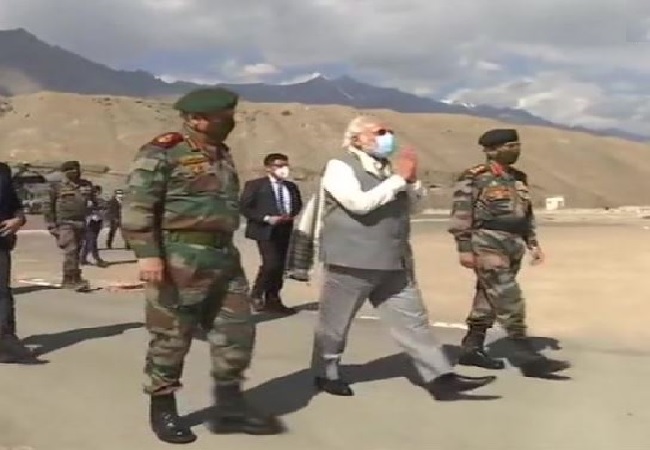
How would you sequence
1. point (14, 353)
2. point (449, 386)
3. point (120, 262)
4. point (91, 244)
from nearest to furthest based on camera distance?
point (449, 386) → point (14, 353) → point (91, 244) → point (120, 262)

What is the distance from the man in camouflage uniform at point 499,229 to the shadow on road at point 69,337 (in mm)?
3596

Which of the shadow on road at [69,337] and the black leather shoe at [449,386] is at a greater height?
the black leather shoe at [449,386]

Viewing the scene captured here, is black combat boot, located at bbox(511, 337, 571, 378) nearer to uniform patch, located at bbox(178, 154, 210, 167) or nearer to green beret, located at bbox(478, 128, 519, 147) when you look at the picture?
green beret, located at bbox(478, 128, 519, 147)

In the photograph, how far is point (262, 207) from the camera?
39.9ft

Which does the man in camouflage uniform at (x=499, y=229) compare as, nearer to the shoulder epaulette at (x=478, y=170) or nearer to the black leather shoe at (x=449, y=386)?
the shoulder epaulette at (x=478, y=170)

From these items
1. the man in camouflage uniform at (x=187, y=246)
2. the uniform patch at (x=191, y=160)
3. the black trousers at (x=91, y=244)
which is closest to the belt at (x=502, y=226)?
the man in camouflage uniform at (x=187, y=246)

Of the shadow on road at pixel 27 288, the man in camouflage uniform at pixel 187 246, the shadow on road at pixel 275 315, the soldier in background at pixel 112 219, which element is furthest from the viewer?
the soldier in background at pixel 112 219

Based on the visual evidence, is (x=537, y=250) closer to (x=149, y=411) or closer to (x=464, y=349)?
(x=464, y=349)

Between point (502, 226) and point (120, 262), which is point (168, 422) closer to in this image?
point (502, 226)

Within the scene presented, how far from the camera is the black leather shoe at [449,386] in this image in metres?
7.25

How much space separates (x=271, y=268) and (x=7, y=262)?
395 centimetres

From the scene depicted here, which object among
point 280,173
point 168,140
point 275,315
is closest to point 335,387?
point 168,140

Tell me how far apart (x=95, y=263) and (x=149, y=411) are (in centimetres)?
1468

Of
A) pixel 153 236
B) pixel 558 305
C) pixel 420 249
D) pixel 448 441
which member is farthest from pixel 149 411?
pixel 420 249
